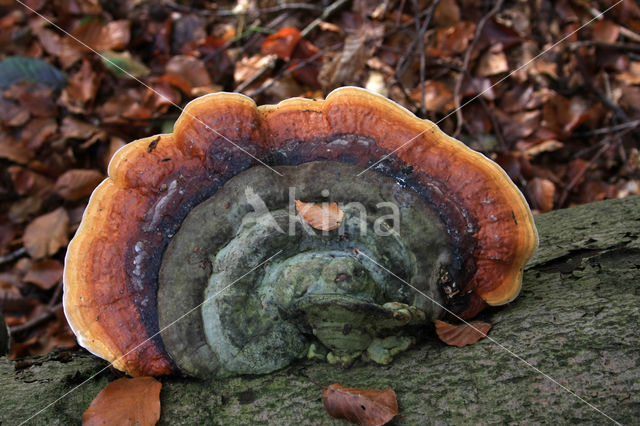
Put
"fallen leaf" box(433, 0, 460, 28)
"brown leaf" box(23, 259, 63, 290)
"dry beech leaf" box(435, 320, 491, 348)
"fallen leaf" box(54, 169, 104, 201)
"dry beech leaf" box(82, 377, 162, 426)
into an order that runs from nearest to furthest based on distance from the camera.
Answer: "dry beech leaf" box(82, 377, 162, 426) < "dry beech leaf" box(435, 320, 491, 348) < "brown leaf" box(23, 259, 63, 290) < "fallen leaf" box(54, 169, 104, 201) < "fallen leaf" box(433, 0, 460, 28)

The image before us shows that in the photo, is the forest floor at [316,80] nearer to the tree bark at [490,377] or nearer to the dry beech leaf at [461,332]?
the tree bark at [490,377]

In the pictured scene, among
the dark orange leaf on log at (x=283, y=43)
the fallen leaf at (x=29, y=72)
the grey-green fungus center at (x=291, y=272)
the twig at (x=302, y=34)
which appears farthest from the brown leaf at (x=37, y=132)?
the grey-green fungus center at (x=291, y=272)

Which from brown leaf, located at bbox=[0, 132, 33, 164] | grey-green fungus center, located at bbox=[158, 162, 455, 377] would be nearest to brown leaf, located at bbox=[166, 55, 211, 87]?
brown leaf, located at bbox=[0, 132, 33, 164]

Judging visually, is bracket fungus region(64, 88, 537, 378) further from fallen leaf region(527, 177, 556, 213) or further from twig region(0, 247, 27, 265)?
twig region(0, 247, 27, 265)

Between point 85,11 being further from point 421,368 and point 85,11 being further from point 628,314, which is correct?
point 628,314

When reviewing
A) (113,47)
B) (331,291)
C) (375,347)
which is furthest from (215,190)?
(113,47)

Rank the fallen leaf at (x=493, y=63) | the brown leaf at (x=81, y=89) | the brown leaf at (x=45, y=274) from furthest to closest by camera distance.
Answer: the fallen leaf at (x=493, y=63), the brown leaf at (x=81, y=89), the brown leaf at (x=45, y=274)

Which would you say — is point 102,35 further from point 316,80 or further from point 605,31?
point 605,31

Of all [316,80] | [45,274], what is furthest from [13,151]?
[316,80]
